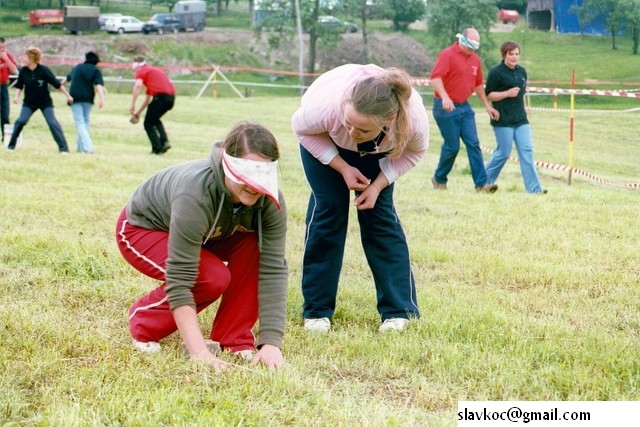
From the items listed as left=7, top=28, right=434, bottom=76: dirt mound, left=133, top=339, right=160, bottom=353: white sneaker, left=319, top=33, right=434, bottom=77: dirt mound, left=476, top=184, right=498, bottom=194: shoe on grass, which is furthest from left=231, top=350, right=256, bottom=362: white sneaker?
left=7, top=28, right=434, bottom=76: dirt mound

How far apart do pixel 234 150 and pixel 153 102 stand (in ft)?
40.2

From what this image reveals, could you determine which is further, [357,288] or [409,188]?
[409,188]

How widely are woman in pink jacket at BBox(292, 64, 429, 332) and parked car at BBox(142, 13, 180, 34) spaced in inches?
2277

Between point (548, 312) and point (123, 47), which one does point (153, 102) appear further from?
point (123, 47)

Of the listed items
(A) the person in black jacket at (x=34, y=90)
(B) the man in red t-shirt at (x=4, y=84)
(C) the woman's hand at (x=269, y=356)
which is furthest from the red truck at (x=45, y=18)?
(C) the woman's hand at (x=269, y=356)

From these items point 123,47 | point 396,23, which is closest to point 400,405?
point 396,23

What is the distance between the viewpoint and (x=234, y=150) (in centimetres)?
412

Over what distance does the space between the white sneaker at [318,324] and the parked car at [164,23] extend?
58.0 m

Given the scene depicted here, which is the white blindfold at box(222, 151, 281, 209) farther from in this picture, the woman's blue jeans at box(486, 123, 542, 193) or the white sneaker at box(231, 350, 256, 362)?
the woman's blue jeans at box(486, 123, 542, 193)

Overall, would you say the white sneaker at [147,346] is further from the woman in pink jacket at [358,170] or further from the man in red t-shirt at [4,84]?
the man in red t-shirt at [4,84]

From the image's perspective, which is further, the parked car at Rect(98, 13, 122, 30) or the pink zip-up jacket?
the parked car at Rect(98, 13, 122, 30)

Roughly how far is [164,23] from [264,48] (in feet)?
27.5

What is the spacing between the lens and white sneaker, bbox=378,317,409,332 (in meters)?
5.12

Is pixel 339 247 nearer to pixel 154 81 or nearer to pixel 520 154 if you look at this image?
pixel 520 154
